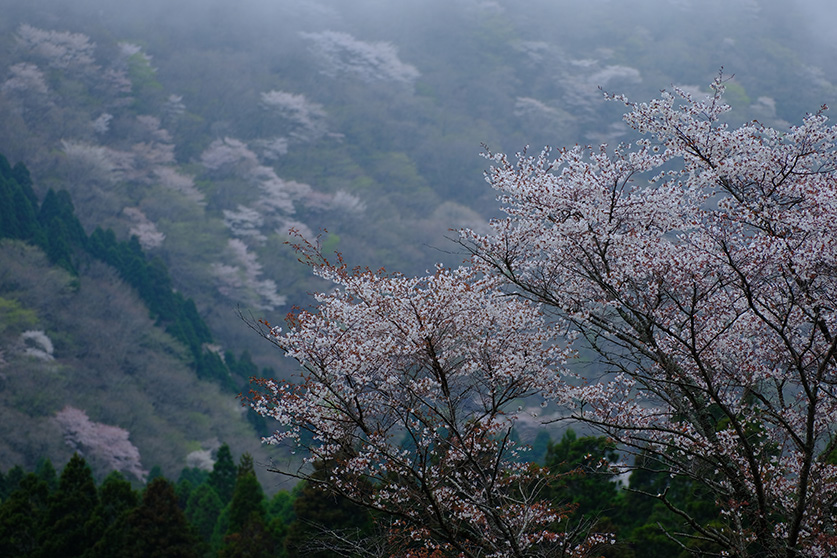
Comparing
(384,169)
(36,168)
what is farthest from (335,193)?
(36,168)

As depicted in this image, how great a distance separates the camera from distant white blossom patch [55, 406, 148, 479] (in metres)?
25.8

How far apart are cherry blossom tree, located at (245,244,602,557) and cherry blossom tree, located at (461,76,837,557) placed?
487 millimetres

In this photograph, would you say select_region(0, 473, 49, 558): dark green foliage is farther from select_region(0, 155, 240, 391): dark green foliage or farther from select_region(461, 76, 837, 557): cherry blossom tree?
select_region(0, 155, 240, 391): dark green foliage

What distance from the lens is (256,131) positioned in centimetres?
5762

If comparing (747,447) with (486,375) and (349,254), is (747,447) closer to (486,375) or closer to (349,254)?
(486,375)

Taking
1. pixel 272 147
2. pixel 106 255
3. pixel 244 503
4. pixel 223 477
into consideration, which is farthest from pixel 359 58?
pixel 244 503

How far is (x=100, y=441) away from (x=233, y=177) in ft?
97.8

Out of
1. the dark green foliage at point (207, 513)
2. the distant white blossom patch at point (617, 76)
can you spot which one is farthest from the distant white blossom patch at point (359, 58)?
the dark green foliage at point (207, 513)

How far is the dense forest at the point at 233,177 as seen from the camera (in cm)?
2256

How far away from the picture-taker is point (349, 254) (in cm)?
4647

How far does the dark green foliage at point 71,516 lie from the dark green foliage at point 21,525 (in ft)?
0.76

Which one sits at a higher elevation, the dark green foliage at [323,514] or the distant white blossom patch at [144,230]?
the distant white blossom patch at [144,230]

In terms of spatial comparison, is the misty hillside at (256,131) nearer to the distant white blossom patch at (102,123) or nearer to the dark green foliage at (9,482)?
the distant white blossom patch at (102,123)

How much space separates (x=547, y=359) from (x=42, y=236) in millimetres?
31435
